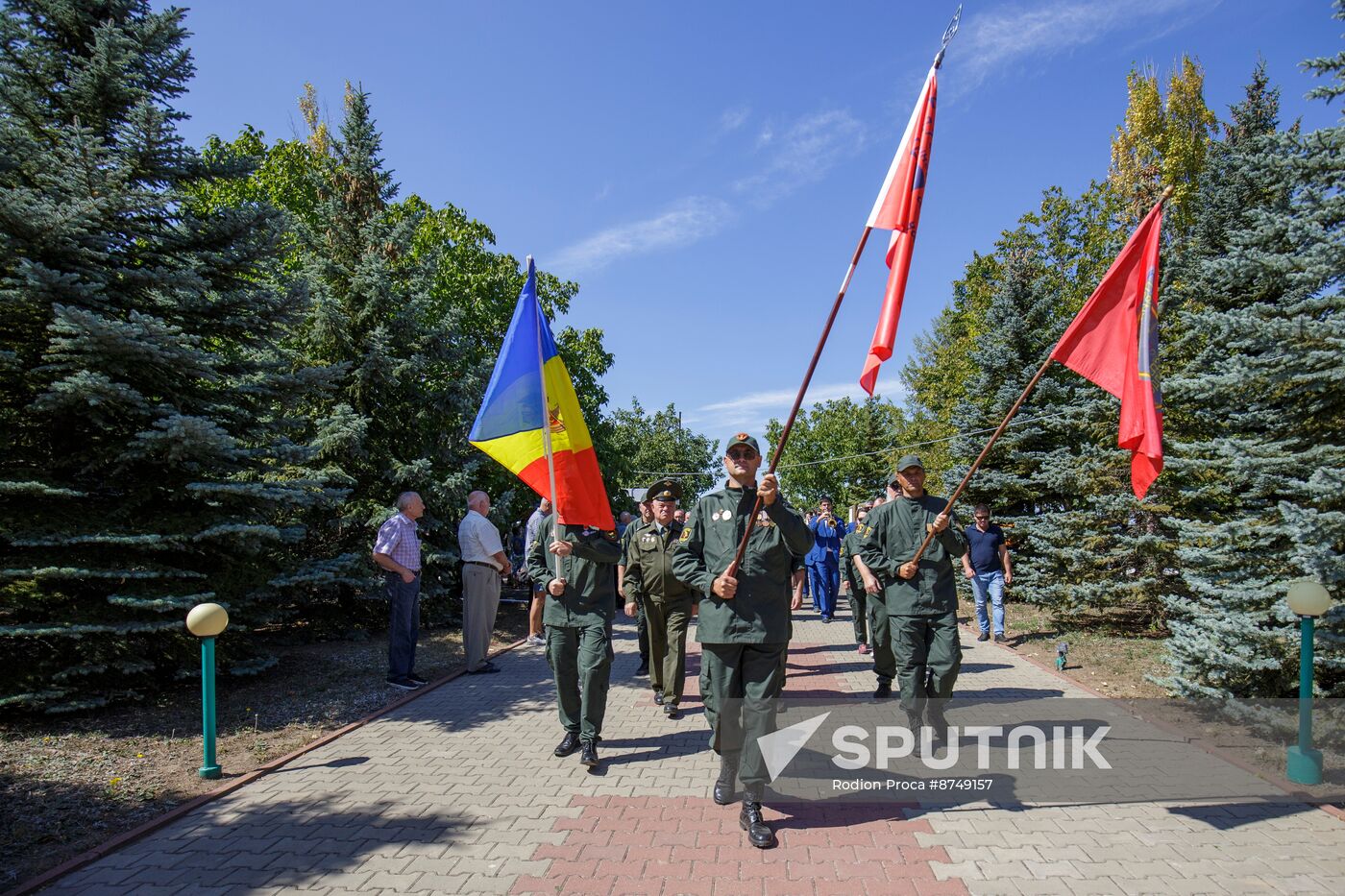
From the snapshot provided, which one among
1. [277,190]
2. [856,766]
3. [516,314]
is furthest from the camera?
[277,190]

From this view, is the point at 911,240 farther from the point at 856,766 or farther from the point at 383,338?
the point at 383,338

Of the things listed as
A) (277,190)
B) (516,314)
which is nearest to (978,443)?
(516,314)

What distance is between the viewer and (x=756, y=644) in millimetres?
4562

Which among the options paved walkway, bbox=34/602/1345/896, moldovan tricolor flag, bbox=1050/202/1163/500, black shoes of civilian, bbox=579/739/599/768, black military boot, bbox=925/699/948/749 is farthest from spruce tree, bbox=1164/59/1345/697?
black shoes of civilian, bbox=579/739/599/768

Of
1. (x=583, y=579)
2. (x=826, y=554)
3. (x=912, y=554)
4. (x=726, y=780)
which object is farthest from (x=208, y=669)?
(x=826, y=554)

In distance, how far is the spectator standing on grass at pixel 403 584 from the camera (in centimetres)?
801

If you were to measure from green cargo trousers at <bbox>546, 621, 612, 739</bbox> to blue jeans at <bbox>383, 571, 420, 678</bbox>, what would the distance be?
9.90 feet

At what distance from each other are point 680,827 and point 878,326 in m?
3.23

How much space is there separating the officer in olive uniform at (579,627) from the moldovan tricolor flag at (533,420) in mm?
280

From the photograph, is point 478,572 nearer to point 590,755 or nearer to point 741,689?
point 590,755

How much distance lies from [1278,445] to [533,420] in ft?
20.2

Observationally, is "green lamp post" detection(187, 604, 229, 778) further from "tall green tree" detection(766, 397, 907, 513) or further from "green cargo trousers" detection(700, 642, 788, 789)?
"tall green tree" detection(766, 397, 907, 513)

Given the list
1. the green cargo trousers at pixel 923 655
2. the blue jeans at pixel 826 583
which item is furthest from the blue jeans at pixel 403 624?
the blue jeans at pixel 826 583

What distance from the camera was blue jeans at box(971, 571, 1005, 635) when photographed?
1091cm
